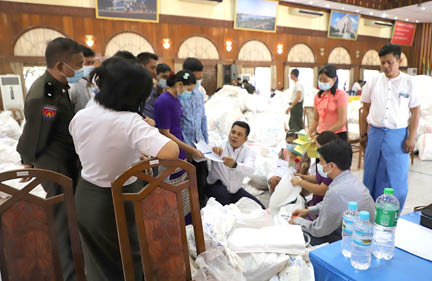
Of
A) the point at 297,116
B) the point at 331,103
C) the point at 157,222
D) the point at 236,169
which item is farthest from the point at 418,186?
the point at 157,222

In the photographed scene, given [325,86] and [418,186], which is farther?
[418,186]

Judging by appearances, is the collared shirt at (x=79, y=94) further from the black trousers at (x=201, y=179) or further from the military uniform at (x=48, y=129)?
the black trousers at (x=201, y=179)

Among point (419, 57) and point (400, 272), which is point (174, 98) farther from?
point (419, 57)

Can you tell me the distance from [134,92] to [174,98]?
1094 mm

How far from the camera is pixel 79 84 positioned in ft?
6.77

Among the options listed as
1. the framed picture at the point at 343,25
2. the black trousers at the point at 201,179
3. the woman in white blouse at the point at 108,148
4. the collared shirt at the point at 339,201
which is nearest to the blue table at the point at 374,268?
the collared shirt at the point at 339,201

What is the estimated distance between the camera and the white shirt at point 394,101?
2295mm

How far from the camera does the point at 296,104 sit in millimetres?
5035

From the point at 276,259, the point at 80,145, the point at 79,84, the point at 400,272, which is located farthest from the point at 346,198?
the point at 79,84

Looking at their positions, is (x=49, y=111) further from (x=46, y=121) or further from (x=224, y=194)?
(x=224, y=194)

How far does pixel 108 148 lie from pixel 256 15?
962 cm

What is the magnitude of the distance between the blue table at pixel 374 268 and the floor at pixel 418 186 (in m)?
1.82

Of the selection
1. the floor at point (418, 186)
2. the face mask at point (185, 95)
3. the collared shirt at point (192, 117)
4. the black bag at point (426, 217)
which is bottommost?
the floor at point (418, 186)

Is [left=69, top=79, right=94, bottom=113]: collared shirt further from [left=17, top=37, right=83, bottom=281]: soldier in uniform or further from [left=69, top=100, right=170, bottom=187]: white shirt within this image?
[left=69, top=100, right=170, bottom=187]: white shirt
